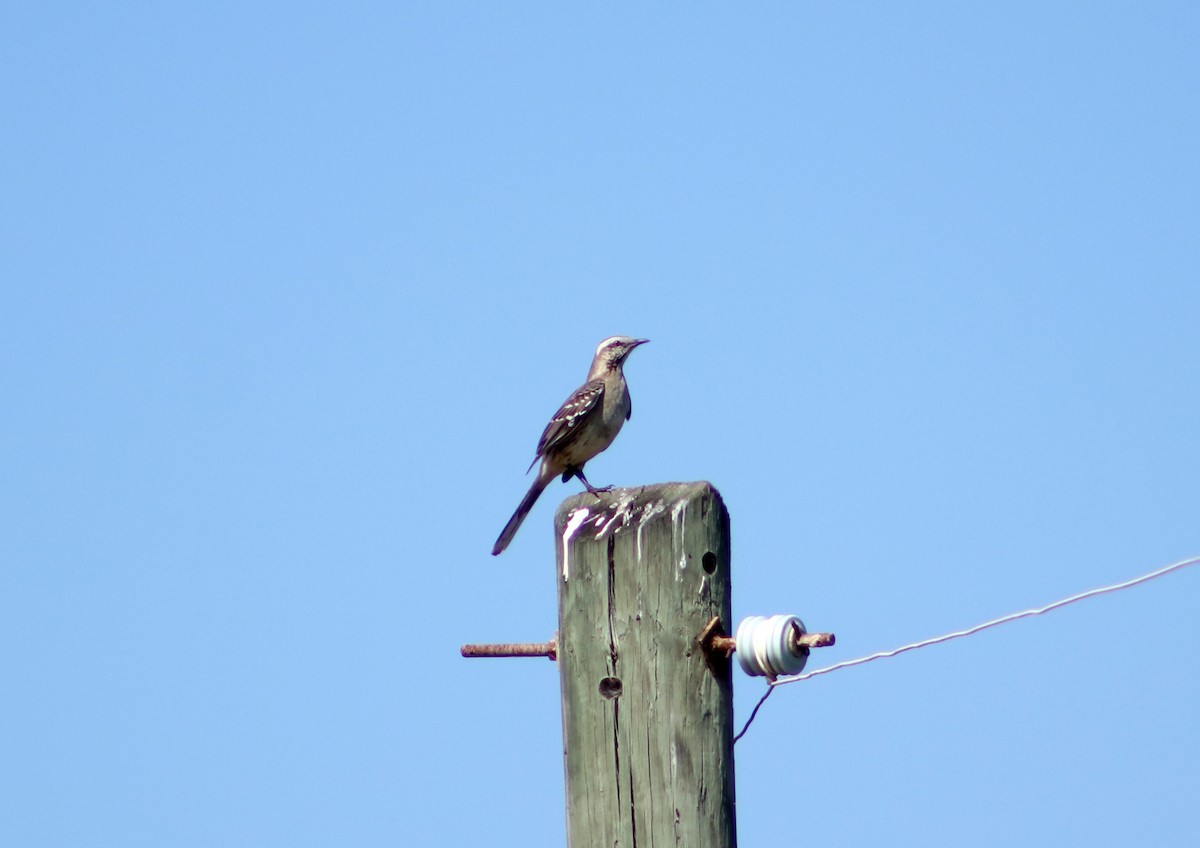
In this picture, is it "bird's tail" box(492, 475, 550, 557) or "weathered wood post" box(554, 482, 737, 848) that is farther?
"bird's tail" box(492, 475, 550, 557)

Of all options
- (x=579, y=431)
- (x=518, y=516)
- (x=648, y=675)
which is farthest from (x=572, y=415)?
(x=648, y=675)

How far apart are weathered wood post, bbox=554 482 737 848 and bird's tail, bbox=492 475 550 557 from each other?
171 inches

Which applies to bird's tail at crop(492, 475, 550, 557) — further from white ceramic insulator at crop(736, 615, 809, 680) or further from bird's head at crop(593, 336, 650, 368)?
white ceramic insulator at crop(736, 615, 809, 680)

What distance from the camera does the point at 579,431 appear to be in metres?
9.55

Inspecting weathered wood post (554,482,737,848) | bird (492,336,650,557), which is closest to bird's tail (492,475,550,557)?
bird (492,336,650,557)

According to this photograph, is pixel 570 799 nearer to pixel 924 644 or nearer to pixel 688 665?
pixel 688 665

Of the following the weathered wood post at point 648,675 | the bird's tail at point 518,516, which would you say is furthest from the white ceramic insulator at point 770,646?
the bird's tail at point 518,516

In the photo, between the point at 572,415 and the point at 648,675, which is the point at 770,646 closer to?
the point at 648,675

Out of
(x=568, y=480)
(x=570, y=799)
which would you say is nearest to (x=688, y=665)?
(x=570, y=799)

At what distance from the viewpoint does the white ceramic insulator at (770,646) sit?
170 inches

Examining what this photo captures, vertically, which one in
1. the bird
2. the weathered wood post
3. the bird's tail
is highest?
the bird

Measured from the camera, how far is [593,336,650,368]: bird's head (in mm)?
10320

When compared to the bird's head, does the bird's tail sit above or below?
below

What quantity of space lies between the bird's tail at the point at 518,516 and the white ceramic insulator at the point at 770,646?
453cm
